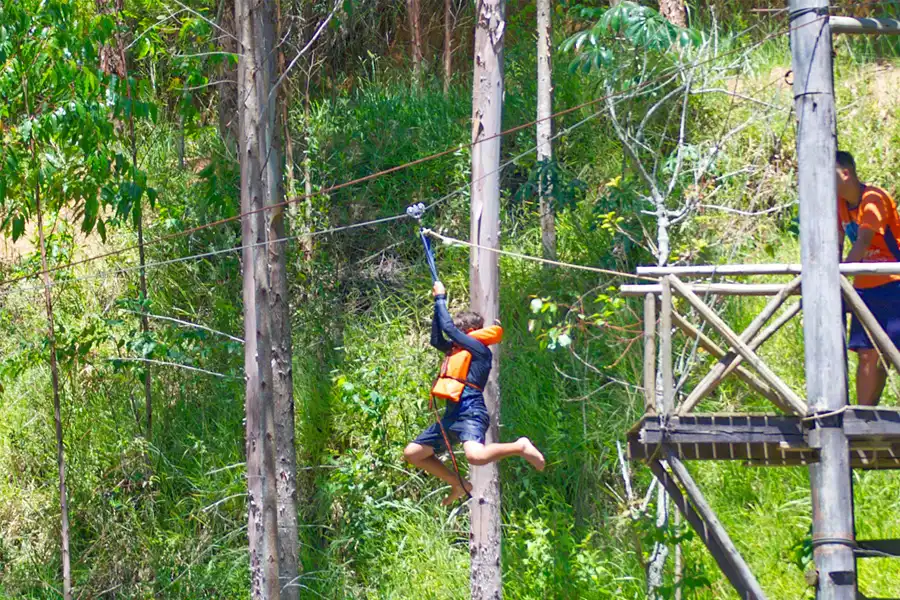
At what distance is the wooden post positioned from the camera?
6.12 meters

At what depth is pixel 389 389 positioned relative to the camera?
11781mm

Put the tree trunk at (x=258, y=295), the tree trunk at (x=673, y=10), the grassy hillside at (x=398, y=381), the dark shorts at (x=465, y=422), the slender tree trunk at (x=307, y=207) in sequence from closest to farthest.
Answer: the dark shorts at (x=465, y=422)
the tree trunk at (x=258, y=295)
the grassy hillside at (x=398, y=381)
the tree trunk at (x=673, y=10)
the slender tree trunk at (x=307, y=207)

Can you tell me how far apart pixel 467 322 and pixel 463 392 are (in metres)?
0.48

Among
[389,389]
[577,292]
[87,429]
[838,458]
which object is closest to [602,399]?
[577,292]

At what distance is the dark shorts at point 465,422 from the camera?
7820 millimetres

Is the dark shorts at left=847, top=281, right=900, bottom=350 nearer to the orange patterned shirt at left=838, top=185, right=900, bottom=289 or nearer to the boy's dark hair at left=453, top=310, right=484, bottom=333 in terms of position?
the orange patterned shirt at left=838, top=185, right=900, bottom=289

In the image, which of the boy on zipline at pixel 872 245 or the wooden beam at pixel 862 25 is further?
the boy on zipline at pixel 872 245

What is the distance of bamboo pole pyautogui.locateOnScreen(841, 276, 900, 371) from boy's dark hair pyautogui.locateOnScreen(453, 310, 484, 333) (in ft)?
8.50

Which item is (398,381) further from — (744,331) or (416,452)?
(744,331)

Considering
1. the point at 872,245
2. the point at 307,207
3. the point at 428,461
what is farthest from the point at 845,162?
the point at 307,207

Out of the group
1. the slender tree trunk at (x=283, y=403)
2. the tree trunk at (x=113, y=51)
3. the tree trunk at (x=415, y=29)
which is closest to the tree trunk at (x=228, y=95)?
the tree trunk at (x=113, y=51)

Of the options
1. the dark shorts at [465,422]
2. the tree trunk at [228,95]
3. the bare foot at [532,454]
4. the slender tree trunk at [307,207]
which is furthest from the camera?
the tree trunk at [228,95]

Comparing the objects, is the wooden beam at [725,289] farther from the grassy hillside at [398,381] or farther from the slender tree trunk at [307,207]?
the slender tree trunk at [307,207]

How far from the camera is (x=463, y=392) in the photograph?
7809 millimetres
